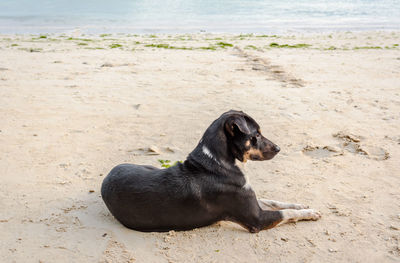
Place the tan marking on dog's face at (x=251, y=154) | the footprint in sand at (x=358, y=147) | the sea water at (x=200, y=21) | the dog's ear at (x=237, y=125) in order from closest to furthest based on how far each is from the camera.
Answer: the dog's ear at (x=237, y=125)
the tan marking on dog's face at (x=251, y=154)
the footprint in sand at (x=358, y=147)
the sea water at (x=200, y=21)

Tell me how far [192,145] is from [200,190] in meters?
2.45

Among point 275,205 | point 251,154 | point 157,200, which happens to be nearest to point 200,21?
point 275,205

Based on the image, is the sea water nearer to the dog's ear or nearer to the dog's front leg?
the dog's front leg

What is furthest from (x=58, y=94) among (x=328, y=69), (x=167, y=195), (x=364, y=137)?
(x=328, y=69)

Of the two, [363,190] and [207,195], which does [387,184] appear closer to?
[363,190]

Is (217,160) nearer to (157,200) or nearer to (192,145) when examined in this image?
(157,200)

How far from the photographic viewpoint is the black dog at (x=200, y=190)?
159 inches

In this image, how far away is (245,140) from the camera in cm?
421

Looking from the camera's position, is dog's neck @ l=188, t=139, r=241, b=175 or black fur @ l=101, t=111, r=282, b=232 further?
A: dog's neck @ l=188, t=139, r=241, b=175

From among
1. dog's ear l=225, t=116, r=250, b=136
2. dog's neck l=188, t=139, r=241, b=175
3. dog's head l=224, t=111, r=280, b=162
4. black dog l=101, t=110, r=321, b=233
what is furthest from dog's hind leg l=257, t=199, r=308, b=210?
dog's ear l=225, t=116, r=250, b=136

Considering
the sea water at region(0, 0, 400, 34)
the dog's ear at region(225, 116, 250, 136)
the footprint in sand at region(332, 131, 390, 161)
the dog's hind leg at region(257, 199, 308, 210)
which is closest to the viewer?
the dog's ear at region(225, 116, 250, 136)

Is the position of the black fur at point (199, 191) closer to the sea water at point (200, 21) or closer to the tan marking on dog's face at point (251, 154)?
the tan marking on dog's face at point (251, 154)

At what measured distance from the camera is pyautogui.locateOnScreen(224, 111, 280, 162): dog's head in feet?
13.5

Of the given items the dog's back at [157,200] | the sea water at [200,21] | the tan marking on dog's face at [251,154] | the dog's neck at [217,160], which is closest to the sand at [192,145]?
the dog's back at [157,200]
